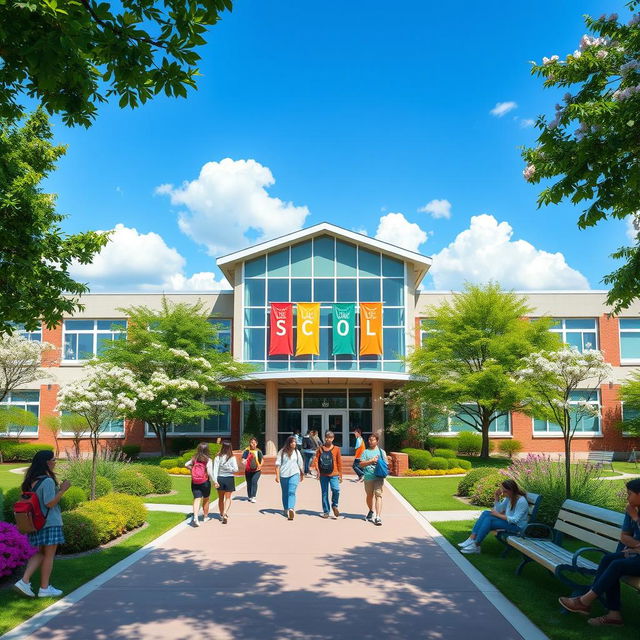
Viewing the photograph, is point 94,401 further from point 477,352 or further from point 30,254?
point 477,352

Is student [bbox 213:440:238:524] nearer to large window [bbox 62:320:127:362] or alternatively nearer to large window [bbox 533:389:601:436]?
large window [bbox 62:320:127:362]

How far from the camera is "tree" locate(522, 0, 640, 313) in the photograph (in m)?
6.64

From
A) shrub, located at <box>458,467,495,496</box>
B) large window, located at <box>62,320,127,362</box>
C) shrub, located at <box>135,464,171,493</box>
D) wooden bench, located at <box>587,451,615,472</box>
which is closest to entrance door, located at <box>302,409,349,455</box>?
large window, located at <box>62,320,127,362</box>

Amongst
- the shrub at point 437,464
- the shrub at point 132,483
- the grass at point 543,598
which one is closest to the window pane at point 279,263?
the shrub at point 437,464

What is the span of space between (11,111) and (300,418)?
26801 mm

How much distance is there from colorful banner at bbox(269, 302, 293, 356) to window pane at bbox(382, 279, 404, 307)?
15.4 ft

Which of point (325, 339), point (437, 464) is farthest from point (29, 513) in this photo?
point (325, 339)

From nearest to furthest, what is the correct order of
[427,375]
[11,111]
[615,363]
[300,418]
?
[11,111] < [427,375] < [300,418] < [615,363]

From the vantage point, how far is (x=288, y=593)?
24.1 ft

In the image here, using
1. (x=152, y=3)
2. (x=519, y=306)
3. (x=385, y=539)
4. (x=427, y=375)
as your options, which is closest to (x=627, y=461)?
(x=519, y=306)

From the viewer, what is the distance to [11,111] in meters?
6.01

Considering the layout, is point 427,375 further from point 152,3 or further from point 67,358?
point 152,3

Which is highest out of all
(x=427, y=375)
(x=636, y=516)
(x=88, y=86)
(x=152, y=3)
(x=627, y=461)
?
(x=152, y=3)

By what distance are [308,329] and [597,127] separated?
2346 cm
